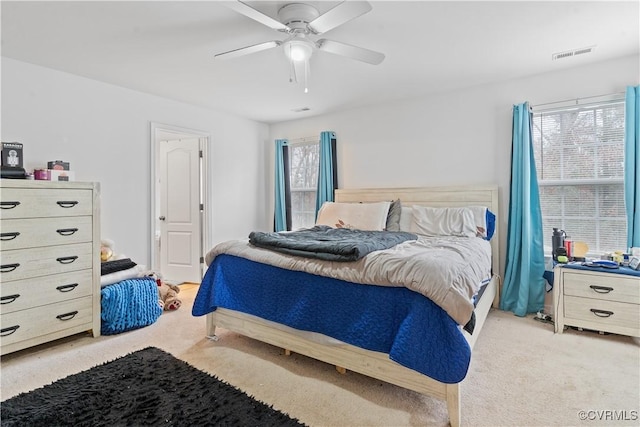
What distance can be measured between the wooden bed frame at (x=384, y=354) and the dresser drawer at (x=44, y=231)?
120 centimetres

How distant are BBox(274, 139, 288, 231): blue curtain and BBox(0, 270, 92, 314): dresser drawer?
257 cm

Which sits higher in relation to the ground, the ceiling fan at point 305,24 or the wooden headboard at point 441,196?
the ceiling fan at point 305,24

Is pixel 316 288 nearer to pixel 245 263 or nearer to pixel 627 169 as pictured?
pixel 245 263

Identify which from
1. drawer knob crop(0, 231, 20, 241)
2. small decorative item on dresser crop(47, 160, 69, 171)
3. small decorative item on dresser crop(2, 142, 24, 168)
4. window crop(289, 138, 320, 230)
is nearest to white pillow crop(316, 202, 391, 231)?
window crop(289, 138, 320, 230)

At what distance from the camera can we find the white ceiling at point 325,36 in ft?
6.68

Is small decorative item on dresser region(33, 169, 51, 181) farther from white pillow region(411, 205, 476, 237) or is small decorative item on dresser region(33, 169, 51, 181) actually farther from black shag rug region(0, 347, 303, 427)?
white pillow region(411, 205, 476, 237)

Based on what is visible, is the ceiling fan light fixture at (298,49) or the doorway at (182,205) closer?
the ceiling fan light fixture at (298,49)

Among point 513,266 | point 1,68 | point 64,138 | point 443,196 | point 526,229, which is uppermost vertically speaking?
point 1,68

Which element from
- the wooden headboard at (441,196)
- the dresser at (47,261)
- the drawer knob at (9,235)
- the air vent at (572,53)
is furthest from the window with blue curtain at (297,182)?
the drawer knob at (9,235)

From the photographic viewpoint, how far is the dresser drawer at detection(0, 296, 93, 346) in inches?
85.1

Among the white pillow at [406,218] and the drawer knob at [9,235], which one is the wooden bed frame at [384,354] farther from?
the drawer knob at [9,235]

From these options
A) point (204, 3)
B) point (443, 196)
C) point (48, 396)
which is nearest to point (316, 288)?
point (48, 396)

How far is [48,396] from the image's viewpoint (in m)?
1.77

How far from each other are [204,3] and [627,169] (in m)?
3.40
